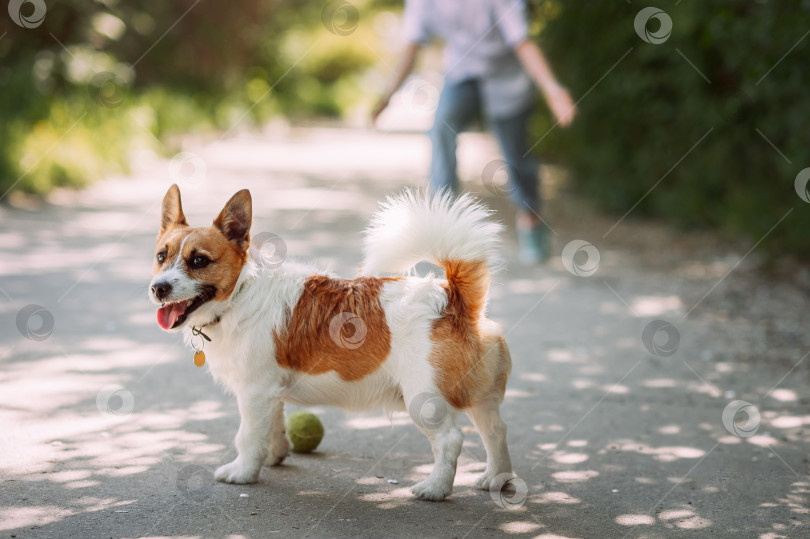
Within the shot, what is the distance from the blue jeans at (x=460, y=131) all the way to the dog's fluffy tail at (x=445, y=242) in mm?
2765

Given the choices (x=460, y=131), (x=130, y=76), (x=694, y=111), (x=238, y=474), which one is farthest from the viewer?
(x=130, y=76)

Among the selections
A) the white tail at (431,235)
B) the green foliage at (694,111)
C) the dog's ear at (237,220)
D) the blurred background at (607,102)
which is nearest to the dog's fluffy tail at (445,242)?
the white tail at (431,235)

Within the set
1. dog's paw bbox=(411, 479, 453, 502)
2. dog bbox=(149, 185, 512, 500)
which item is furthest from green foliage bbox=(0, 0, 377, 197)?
dog's paw bbox=(411, 479, 453, 502)

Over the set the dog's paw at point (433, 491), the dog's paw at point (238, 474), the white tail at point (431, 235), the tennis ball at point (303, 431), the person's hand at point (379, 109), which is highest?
the person's hand at point (379, 109)

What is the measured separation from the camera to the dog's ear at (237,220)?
3820 mm

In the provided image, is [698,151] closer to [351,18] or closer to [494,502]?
[351,18]

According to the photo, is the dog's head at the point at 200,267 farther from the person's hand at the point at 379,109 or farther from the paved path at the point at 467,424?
the person's hand at the point at 379,109

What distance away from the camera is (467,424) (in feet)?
16.3

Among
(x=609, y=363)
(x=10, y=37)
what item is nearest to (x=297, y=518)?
(x=609, y=363)

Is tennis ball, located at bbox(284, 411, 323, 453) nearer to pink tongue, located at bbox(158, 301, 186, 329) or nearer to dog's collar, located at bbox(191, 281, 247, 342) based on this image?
dog's collar, located at bbox(191, 281, 247, 342)

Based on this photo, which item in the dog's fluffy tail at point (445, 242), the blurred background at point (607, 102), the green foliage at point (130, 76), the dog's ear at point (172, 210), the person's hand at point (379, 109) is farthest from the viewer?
the green foliage at point (130, 76)


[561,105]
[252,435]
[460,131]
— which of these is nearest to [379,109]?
[561,105]

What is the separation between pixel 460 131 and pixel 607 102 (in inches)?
223

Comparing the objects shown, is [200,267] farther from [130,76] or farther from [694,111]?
[130,76]
